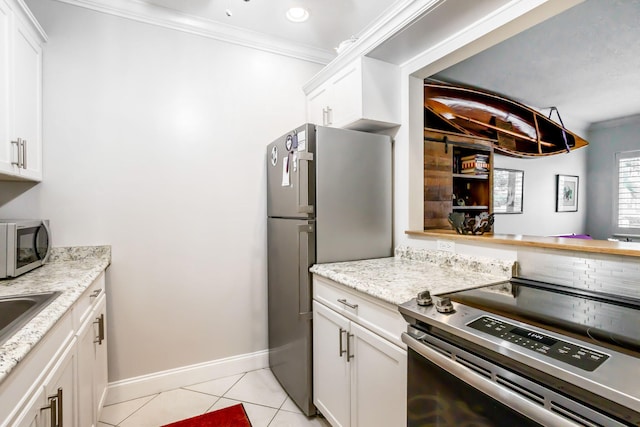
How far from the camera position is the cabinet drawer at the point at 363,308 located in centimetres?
123

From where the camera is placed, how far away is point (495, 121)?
3021 mm

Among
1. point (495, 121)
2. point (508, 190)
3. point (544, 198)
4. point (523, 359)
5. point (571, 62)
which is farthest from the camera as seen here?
point (544, 198)

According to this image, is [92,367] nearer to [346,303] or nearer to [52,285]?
[52,285]

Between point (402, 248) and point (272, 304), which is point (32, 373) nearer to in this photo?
point (272, 304)

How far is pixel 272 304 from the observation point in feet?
7.64

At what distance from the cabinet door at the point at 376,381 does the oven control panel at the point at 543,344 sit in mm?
379

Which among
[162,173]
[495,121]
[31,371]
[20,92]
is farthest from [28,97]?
[495,121]

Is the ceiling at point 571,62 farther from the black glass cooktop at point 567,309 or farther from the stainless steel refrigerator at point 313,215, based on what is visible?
the black glass cooktop at point 567,309

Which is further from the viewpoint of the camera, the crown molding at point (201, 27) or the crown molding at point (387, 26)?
the crown molding at point (201, 27)

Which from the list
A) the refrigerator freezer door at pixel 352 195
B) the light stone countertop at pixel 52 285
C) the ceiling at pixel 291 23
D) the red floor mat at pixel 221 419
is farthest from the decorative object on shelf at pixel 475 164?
the light stone countertop at pixel 52 285

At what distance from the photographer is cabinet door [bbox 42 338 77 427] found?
94 cm

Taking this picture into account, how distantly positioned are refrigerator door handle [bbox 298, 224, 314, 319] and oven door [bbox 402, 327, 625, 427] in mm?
844

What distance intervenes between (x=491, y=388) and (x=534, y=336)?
0.18m

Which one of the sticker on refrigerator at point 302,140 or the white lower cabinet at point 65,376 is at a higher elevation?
the sticker on refrigerator at point 302,140
